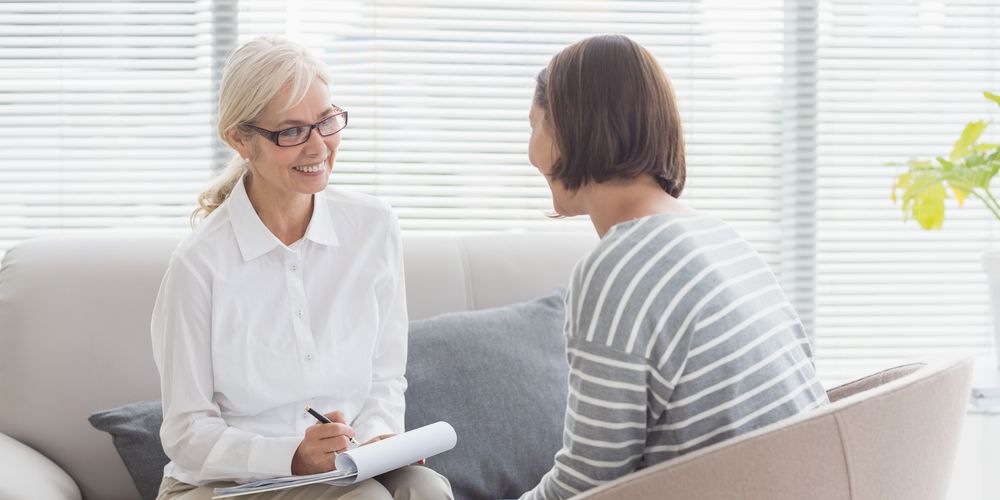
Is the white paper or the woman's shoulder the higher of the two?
the woman's shoulder

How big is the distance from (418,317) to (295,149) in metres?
0.67

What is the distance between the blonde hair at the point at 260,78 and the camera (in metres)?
1.68

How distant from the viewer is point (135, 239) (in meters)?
2.23

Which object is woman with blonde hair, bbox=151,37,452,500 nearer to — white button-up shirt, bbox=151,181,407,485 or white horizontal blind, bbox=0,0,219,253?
white button-up shirt, bbox=151,181,407,485

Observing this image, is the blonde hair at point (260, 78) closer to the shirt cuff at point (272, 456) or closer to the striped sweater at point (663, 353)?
the shirt cuff at point (272, 456)

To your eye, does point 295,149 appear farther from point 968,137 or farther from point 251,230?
point 968,137

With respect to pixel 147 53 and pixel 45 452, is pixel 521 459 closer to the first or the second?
pixel 45 452

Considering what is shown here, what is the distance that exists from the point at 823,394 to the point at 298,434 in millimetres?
951

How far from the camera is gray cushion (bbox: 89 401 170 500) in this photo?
73.8 inches

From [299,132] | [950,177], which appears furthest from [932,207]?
[299,132]

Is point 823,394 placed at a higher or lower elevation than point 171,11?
lower

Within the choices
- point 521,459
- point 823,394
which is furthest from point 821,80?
point 823,394

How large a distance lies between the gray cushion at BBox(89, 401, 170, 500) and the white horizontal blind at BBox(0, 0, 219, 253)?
877 mm

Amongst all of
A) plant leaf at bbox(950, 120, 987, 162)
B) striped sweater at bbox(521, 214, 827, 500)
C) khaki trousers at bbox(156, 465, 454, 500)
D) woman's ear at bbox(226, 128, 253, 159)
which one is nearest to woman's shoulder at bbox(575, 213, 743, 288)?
striped sweater at bbox(521, 214, 827, 500)
